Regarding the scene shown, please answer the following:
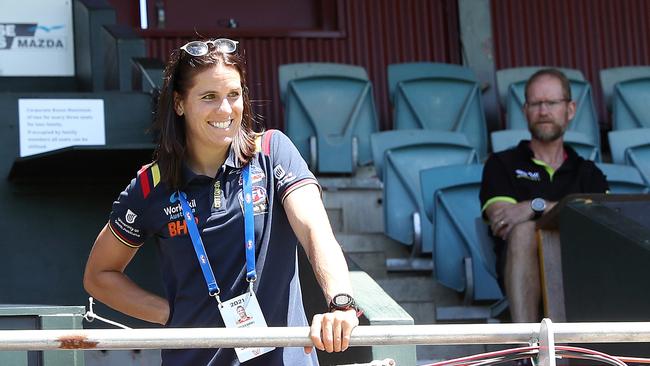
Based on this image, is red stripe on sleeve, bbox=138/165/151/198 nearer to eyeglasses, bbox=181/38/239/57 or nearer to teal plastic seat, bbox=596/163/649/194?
eyeglasses, bbox=181/38/239/57

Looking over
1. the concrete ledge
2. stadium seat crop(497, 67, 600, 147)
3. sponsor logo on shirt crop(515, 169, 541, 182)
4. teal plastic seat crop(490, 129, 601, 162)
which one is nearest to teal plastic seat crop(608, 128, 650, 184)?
teal plastic seat crop(490, 129, 601, 162)

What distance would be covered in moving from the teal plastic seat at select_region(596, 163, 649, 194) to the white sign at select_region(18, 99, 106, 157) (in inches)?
116

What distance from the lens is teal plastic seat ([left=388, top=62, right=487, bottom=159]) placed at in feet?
30.5

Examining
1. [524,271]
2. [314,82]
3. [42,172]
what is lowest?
[524,271]

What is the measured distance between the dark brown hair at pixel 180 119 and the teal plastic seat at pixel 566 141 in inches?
196

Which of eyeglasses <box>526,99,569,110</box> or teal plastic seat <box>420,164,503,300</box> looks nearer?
eyeglasses <box>526,99,569,110</box>

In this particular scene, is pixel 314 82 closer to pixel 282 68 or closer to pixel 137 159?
pixel 282 68

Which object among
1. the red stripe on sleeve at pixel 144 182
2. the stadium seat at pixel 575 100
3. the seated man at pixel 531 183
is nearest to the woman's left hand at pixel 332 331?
the red stripe on sleeve at pixel 144 182

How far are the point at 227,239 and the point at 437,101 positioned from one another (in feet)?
20.8

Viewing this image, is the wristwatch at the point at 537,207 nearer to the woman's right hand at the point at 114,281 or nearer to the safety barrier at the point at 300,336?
the woman's right hand at the point at 114,281

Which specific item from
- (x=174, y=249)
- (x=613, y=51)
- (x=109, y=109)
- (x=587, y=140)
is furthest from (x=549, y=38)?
(x=174, y=249)

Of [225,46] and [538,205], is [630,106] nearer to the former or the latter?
[538,205]

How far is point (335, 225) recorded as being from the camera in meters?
7.89

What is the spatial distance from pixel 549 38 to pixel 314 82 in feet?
10.6
